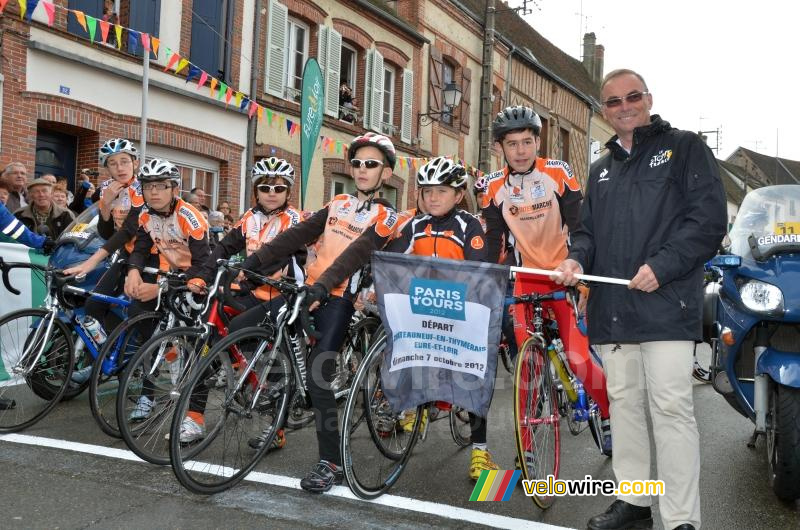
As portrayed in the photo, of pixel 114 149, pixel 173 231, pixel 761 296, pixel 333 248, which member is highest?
pixel 114 149

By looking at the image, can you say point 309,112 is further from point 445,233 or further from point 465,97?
point 465,97

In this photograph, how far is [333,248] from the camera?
482cm

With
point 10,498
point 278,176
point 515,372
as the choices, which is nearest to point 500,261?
point 515,372

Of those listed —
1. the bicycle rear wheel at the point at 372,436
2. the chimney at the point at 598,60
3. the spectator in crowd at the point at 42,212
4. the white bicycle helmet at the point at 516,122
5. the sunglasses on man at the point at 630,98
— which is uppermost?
the chimney at the point at 598,60

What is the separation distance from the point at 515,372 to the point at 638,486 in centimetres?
82

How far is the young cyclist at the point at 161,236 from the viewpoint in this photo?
5543mm

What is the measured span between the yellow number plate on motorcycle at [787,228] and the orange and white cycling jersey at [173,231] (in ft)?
12.6

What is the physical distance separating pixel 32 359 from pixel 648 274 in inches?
165

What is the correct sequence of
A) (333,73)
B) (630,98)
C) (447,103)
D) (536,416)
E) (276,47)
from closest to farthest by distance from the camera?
(630,98)
(536,416)
(276,47)
(333,73)
(447,103)

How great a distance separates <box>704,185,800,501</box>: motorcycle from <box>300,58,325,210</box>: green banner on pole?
6734 millimetres

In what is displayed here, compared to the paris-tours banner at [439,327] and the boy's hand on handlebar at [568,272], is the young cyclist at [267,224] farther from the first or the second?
the boy's hand on handlebar at [568,272]

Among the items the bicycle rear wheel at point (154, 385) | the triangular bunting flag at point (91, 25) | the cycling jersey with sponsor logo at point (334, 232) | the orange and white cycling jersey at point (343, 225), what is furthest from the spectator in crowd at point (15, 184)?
the orange and white cycling jersey at point (343, 225)

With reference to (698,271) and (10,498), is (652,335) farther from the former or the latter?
(10,498)

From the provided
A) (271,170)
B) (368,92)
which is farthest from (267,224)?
(368,92)
